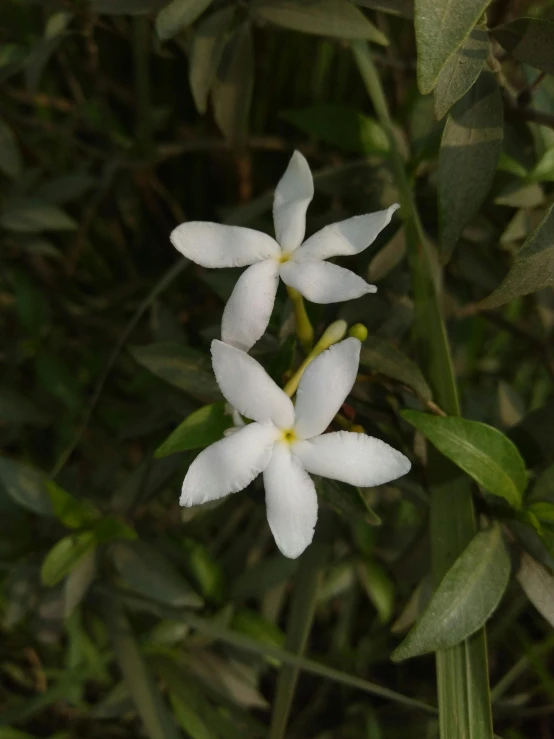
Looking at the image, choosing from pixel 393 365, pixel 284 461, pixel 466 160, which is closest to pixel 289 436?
pixel 284 461

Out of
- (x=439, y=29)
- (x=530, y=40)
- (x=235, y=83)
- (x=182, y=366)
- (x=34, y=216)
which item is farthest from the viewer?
(x=34, y=216)

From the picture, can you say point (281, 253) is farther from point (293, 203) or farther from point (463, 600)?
point (463, 600)

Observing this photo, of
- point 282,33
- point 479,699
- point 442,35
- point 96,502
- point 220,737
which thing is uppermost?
point 442,35

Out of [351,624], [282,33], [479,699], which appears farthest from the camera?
[351,624]

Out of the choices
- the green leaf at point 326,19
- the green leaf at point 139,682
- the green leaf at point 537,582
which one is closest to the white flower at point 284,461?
the green leaf at point 537,582

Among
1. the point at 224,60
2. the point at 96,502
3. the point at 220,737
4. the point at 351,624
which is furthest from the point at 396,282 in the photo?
the point at 351,624

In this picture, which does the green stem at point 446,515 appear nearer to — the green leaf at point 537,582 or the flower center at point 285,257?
the green leaf at point 537,582

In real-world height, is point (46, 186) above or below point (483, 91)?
below

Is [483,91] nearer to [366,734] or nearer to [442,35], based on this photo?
[442,35]
